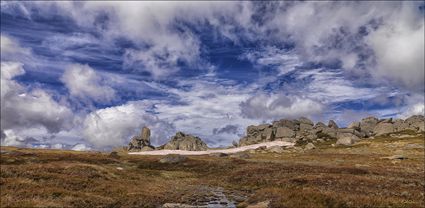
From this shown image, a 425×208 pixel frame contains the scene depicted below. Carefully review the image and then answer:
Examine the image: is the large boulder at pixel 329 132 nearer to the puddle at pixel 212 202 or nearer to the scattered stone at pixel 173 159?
the scattered stone at pixel 173 159

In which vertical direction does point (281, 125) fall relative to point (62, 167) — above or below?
above

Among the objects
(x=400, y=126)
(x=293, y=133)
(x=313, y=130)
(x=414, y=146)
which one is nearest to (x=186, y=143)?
(x=293, y=133)

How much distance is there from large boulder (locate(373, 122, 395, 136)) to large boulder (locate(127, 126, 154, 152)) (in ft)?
346

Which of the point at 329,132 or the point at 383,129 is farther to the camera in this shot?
the point at 383,129

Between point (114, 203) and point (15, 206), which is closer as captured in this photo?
point (15, 206)

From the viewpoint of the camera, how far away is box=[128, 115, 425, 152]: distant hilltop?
538ft

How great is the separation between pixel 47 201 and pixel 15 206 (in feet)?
7.16

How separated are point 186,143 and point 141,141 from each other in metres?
23.1

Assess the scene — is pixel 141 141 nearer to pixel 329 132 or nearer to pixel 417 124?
pixel 329 132

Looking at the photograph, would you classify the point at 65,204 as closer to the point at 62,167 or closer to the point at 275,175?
the point at 62,167

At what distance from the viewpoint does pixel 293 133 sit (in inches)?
7328

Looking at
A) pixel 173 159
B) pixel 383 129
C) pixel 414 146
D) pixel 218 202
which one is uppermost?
pixel 383 129

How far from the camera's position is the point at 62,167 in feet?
134

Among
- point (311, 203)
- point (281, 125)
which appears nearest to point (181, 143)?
point (281, 125)
